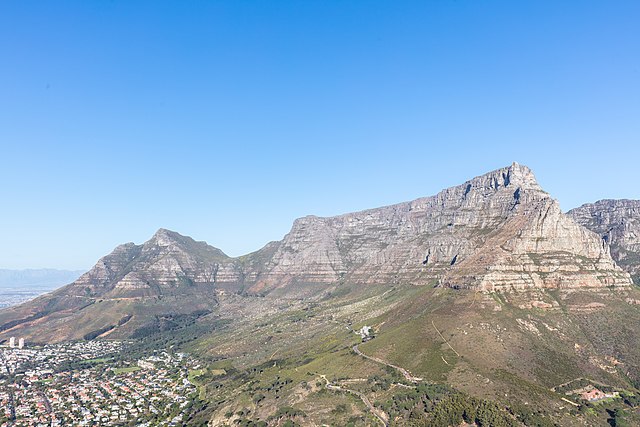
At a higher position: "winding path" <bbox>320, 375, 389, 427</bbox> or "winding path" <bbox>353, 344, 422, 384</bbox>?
"winding path" <bbox>353, 344, 422, 384</bbox>

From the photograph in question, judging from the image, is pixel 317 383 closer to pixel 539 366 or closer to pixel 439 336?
pixel 439 336

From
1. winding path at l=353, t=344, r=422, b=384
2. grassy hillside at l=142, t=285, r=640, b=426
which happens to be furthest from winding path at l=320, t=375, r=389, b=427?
winding path at l=353, t=344, r=422, b=384

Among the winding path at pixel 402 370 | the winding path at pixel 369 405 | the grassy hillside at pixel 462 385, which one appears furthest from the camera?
the winding path at pixel 402 370

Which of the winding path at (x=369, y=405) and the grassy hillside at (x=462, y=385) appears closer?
the grassy hillside at (x=462, y=385)

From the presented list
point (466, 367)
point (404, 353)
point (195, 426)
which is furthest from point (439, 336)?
point (195, 426)

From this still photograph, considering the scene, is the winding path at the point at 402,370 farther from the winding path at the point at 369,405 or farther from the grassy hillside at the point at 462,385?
the winding path at the point at 369,405

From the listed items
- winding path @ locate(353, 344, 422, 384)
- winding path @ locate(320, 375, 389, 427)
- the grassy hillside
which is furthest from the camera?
winding path @ locate(353, 344, 422, 384)

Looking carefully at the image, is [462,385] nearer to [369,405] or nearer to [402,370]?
[402,370]

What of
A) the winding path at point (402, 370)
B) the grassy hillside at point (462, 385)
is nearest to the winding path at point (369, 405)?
the grassy hillside at point (462, 385)

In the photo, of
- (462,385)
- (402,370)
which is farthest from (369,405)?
(462,385)

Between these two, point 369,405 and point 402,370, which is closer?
point 369,405

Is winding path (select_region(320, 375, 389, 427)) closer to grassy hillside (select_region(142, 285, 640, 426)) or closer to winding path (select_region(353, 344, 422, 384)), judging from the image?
grassy hillside (select_region(142, 285, 640, 426))
